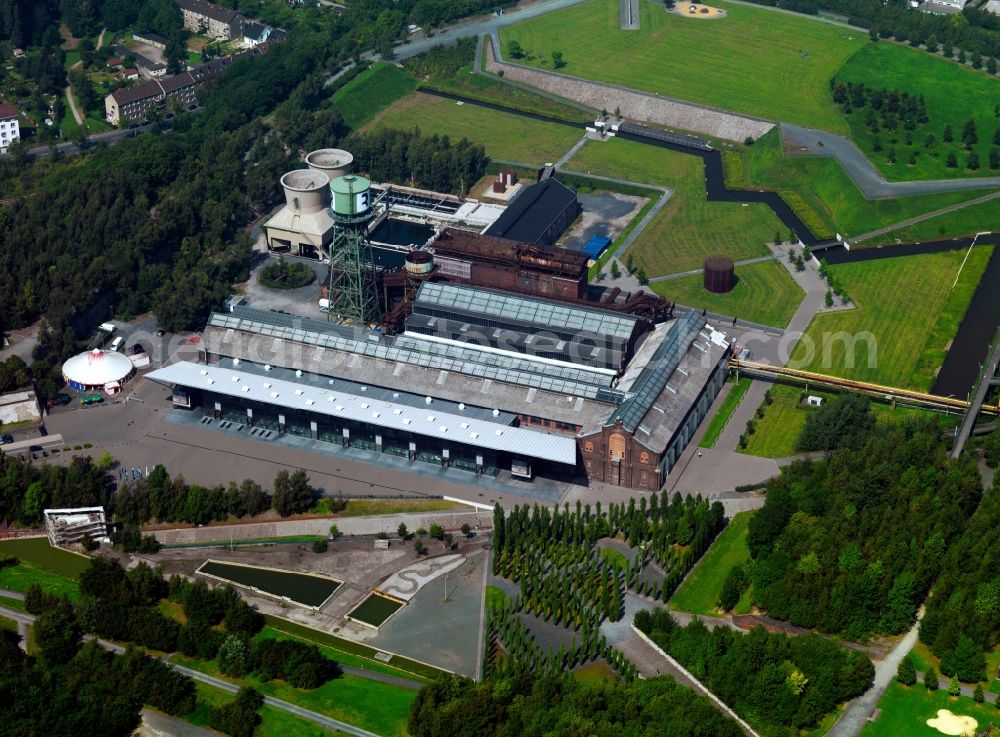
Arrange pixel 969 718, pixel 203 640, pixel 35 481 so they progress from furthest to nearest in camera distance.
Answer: pixel 35 481
pixel 203 640
pixel 969 718

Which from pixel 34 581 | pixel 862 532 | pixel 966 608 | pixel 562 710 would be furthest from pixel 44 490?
pixel 966 608

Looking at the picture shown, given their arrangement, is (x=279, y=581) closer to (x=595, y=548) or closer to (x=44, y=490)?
(x=44, y=490)

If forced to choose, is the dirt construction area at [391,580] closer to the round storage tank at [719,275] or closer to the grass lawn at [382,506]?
the grass lawn at [382,506]

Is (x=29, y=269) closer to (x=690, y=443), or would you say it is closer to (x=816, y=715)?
(x=690, y=443)

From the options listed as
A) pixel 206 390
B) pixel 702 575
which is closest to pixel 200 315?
pixel 206 390

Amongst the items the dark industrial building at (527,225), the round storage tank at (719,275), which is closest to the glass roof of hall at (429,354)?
the round storage tank at (719,275)

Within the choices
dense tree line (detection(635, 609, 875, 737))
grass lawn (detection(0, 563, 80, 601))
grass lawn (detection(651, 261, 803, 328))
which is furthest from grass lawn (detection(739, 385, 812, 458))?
grass lawn (detection(0, 563, 80, 601))
